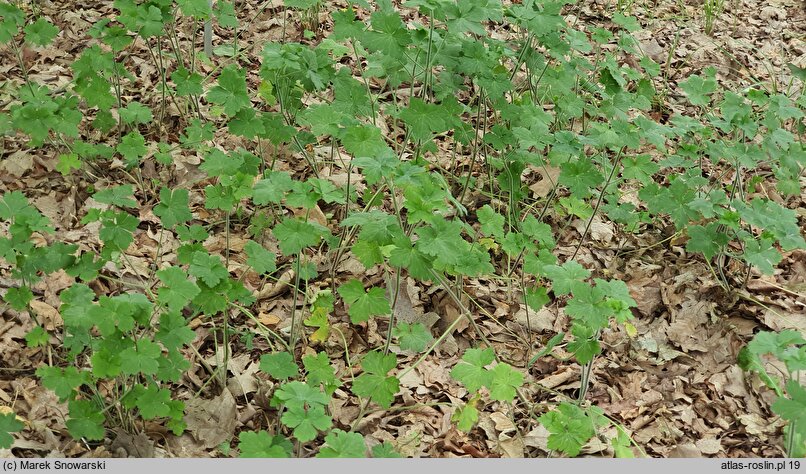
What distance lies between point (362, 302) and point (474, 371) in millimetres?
433

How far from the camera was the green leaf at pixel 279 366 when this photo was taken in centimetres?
243

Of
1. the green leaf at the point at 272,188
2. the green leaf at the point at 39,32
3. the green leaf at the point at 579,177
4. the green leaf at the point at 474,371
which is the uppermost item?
the green leaf at the point at 39,32

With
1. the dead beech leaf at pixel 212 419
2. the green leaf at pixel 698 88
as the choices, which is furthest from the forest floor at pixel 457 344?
the green leaf at pixel 698 88

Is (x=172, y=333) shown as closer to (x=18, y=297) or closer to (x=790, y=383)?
(x=18, y=297)

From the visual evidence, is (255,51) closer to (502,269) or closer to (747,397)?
(502,269)

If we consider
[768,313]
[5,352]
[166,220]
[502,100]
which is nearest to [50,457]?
[5,352]

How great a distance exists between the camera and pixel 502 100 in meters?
3.21

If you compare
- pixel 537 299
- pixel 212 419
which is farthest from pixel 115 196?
pixel 537 299

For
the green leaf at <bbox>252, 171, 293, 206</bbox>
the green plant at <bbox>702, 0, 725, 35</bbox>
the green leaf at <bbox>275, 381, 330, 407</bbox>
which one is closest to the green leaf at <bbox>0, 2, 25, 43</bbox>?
the green leaf at <bbox>252, 171, 293, 206</bbox>

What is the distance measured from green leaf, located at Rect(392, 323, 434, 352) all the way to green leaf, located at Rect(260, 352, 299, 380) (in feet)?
1.37

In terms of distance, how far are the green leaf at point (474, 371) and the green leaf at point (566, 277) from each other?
11.8 inches

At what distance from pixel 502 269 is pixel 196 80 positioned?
5.14 feet

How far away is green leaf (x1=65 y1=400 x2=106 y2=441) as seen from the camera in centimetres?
230

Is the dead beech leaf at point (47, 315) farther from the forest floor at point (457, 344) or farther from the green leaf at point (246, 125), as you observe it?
the green leaf at point (246, 125)
